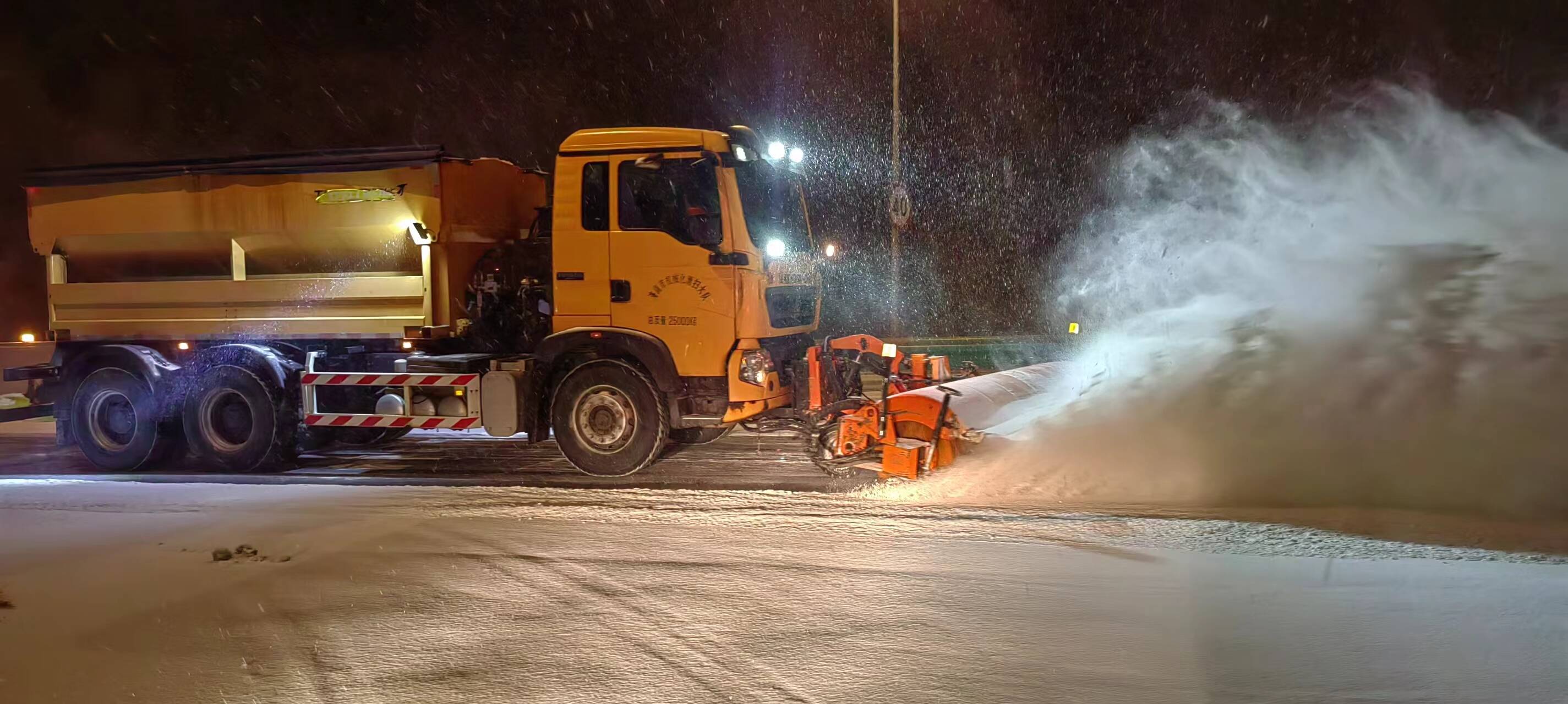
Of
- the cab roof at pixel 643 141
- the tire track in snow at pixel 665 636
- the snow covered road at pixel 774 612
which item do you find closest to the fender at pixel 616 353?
the cab roof at pixel 643 141

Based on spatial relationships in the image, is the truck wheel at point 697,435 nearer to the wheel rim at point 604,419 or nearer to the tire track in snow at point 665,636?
the wheel rim at point 604,419

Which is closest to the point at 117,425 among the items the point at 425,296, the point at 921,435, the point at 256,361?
the point at 256,361

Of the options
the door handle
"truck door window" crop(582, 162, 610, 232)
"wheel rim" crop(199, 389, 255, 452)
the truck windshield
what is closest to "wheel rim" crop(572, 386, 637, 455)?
the door handle

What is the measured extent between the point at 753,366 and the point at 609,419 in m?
1.45

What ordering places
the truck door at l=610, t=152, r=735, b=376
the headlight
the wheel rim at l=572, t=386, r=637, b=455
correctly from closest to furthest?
the truck door at l=610, t=152, r=735, b=376
the headlight
the wheel rim at l=572, t=386, r=637, b=455

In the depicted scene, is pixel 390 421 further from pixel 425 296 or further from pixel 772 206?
pixel 772 206

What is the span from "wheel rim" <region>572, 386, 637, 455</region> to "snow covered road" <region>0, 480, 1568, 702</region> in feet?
6.14

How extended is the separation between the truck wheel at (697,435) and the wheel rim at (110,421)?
5711 mm

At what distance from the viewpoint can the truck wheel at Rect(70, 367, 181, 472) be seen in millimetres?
9352

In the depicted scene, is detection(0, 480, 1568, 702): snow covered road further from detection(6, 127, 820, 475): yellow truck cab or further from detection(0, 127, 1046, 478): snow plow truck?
detection(6, 127, 820, 475): yellow truck cab

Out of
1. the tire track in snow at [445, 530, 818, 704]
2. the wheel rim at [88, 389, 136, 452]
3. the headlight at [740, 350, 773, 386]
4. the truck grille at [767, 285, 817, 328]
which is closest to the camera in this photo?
the tire track in snow at [445, 530, 818, 704]

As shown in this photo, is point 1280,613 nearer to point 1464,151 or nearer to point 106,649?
point 106,649

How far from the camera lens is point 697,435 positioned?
8.92 m

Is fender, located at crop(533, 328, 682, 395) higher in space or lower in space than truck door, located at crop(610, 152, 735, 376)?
lower
